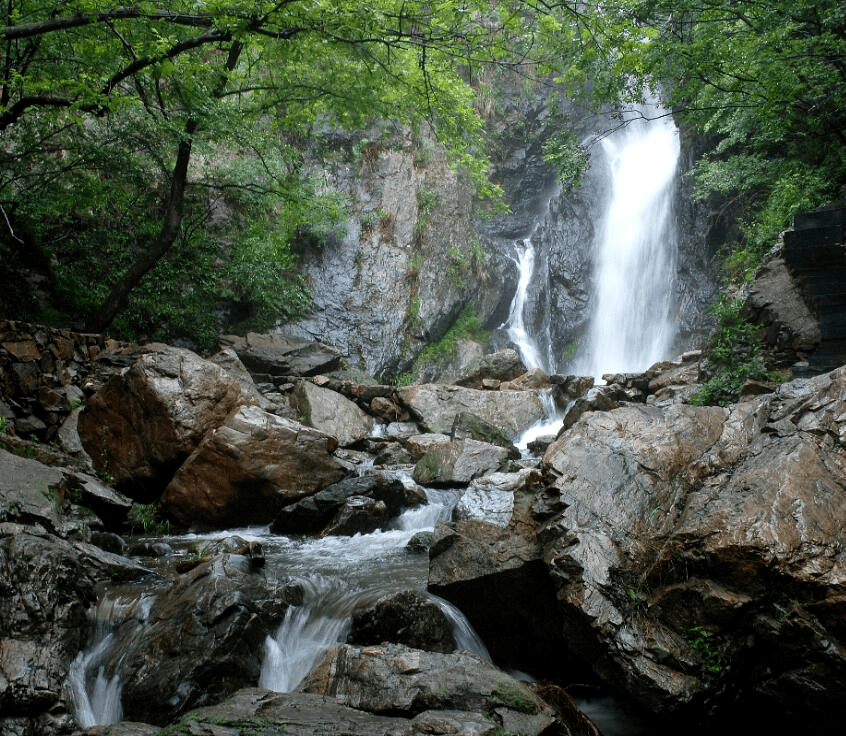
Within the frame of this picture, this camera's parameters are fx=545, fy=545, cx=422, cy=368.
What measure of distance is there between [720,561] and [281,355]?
1136 cm

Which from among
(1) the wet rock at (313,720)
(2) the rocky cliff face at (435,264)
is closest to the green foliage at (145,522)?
(1) the wet rock at (313,720)

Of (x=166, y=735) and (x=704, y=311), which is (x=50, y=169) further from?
(x=704, y=311)

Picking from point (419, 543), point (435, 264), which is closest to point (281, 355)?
point (435, 264)

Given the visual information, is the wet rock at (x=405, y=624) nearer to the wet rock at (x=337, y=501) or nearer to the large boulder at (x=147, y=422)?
the wet rock at (x=337, y=501)

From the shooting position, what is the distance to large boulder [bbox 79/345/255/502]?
7.48m

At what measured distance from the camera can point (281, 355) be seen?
1328 centimetres

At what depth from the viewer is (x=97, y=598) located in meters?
4.37

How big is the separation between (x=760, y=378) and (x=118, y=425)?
9.49m

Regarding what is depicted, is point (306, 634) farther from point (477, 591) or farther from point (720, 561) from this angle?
point (720, 561)

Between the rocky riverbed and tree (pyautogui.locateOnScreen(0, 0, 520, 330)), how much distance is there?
3750 millimetres

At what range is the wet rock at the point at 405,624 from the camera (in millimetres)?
3979

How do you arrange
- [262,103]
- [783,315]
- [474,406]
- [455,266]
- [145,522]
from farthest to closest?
[455,266]
[474,406]
[262,103]
[783,315]
[145,522]

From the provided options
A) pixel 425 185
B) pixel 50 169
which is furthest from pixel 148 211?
pixel 425 185

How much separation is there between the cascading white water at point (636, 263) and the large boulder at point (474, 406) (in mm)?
Answer: 6555
